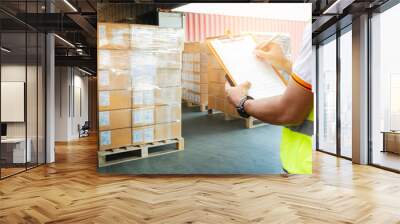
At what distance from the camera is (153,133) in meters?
5.15

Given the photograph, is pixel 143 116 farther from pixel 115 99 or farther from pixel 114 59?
pixel 114 59

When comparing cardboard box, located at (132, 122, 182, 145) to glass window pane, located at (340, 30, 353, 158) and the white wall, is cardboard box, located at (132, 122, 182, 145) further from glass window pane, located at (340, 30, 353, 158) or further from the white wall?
the white wall

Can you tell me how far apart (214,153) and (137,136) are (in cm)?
114

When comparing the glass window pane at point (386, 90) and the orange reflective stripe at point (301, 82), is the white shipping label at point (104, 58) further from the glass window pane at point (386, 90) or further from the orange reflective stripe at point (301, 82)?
the glass window pane at point (386, 90)

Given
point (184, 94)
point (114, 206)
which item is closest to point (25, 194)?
point (114, 206)

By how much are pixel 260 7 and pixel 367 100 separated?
9.07 ft

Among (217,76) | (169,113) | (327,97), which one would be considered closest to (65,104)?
(169,113)

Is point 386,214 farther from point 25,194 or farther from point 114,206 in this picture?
point 25,194

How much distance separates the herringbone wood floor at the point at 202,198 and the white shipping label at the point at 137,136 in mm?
550

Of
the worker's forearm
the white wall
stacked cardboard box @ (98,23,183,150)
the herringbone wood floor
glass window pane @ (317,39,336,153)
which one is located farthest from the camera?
the white wall

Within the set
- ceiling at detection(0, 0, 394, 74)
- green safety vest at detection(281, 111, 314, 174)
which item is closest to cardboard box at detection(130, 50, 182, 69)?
ceiling at detection(0, 0, 394, 74)

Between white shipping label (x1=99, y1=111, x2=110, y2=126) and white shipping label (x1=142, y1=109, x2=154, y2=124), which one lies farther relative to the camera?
white shipping label (x1=142, y1=109, x2=154, y2=124)

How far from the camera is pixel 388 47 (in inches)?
225

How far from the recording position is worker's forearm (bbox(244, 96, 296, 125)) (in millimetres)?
4711
